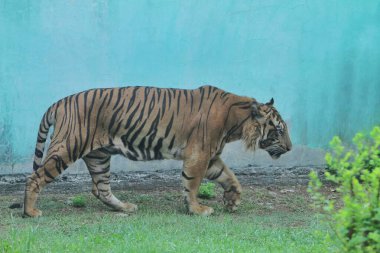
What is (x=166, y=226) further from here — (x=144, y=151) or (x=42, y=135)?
(x=42, y=135)

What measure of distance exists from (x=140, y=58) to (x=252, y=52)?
147cm

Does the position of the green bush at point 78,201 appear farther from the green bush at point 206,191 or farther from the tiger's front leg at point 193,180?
the green bush at point 206,191

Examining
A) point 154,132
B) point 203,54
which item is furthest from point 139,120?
point 203,54

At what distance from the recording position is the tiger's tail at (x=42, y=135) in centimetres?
813

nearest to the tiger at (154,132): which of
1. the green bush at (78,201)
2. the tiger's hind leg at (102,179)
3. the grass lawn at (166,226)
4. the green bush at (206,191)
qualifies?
the tiger's hind leg at (102,179)

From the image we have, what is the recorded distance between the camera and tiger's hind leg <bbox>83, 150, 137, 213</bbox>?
847 cm

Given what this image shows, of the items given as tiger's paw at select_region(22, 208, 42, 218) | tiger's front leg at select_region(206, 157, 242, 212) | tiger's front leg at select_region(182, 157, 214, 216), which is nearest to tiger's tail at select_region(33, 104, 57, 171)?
tiger's paw at select_region(22, 208, 42, 218)

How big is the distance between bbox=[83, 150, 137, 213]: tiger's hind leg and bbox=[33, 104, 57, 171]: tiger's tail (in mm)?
595

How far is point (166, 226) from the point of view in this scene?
713cm

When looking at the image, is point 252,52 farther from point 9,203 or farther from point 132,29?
point 9,203

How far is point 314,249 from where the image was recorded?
18.4 ft

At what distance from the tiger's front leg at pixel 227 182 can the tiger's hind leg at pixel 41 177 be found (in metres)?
1.63

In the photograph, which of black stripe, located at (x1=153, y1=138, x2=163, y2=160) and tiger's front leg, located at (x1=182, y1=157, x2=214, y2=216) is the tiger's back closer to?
black stripe, located at (x1=153, y1=138, x2=163, y2=160)

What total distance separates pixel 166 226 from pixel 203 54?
10.8 ft
